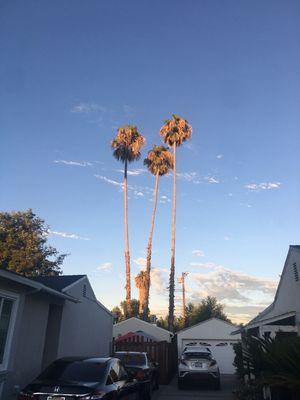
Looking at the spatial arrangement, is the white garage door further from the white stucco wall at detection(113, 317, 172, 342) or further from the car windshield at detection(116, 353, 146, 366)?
the car windshield at detection(116, 353, 146, 366)

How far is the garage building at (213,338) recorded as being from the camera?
87.2 feet

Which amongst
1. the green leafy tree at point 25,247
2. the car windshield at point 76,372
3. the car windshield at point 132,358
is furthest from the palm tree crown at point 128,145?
the car windshield at point 76,372

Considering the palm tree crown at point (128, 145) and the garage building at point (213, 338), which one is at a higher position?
the palm tree crown at point (128, 145)

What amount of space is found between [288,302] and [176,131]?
70.7 ft

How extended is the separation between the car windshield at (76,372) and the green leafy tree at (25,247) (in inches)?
970

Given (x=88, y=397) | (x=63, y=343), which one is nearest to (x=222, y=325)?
(x=63, y=343)

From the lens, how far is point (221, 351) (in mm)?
26750

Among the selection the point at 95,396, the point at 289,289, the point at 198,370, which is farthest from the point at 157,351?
the point at 95,396

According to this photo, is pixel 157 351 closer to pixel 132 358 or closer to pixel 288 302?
pixel 132 358

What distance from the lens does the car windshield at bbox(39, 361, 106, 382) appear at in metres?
6.58

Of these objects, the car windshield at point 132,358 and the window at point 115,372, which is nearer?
the window at point 115,372

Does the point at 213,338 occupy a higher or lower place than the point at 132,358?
higher

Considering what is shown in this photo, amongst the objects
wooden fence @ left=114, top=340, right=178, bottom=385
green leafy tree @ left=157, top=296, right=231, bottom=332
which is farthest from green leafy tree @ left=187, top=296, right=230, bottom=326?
wooden fence @ left=114, top=340, right=178, bottom=385

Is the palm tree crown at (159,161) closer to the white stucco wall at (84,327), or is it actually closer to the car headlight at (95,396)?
the white stucco wall at (84,327)
